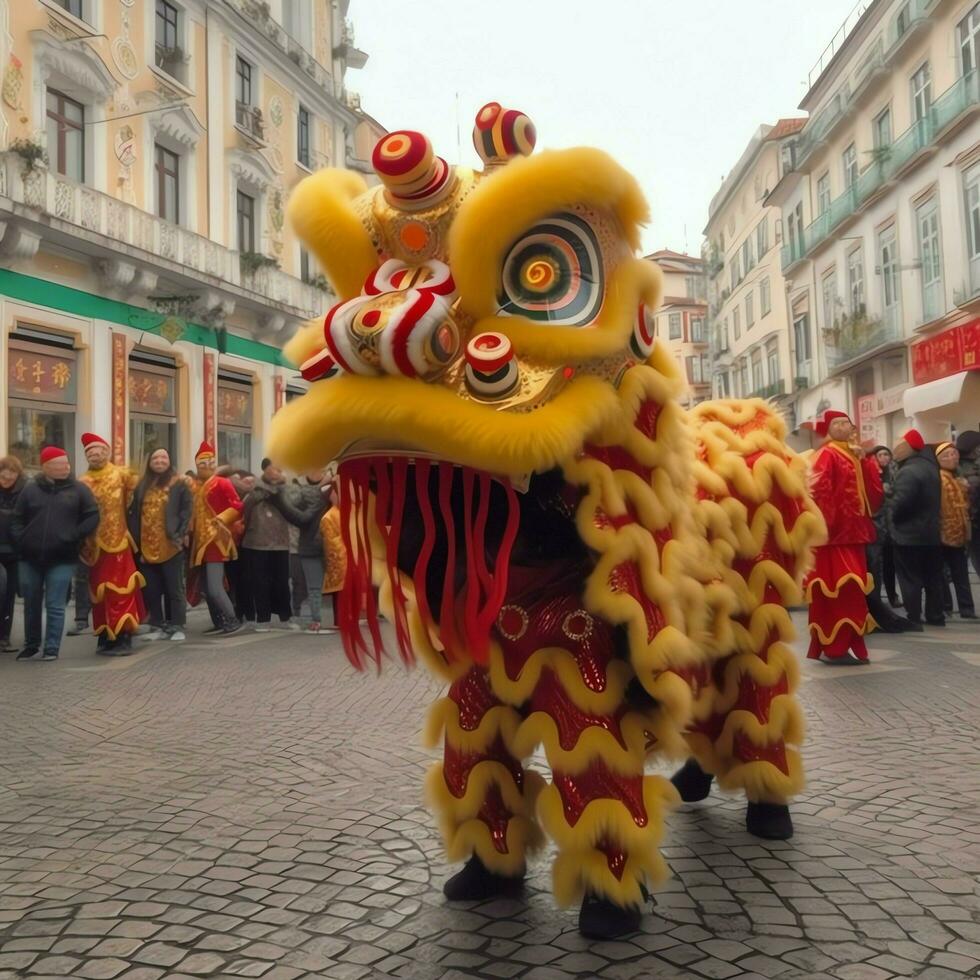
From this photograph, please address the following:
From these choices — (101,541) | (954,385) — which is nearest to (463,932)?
(101,541)

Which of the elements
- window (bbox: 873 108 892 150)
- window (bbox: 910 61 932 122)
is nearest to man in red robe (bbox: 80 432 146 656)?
window (bbox: 910 61 932 122)

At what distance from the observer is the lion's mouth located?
2.39 metres

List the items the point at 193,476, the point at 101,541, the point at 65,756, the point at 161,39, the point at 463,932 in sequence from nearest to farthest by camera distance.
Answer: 1. the point at 463,932
2. the point at 65,756
3. the point at 101,541
4. the point at 193,476
5. the point at 161,39

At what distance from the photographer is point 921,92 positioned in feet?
76.8

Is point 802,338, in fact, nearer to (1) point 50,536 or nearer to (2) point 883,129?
(2) point 883,129

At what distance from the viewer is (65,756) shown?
4.99 m

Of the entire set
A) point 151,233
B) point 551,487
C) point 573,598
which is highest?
point 151,233

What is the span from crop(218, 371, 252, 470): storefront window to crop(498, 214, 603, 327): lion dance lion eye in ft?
64.6

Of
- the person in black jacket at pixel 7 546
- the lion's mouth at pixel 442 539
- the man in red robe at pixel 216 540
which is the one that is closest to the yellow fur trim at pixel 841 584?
A: the lion's mouth at pixel 442 539

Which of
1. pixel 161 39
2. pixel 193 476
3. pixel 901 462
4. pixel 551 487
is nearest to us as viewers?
pixel 551 487

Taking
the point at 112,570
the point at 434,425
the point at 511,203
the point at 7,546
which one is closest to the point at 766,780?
the point at 434,425

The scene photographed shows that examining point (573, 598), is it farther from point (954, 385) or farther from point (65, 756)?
point (954, 385)

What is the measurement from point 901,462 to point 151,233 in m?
14.0

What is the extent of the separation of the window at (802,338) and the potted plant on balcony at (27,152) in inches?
979
